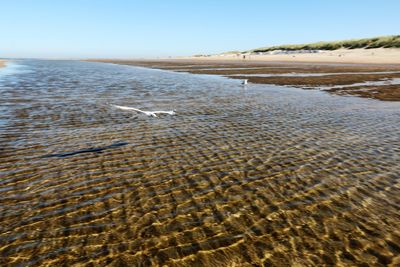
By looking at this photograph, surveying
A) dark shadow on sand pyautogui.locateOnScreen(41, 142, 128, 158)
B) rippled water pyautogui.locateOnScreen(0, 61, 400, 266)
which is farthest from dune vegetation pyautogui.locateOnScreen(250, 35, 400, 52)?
dark shadow on sand pyautogui.locateOnScreen(41, 142, 128, 158)

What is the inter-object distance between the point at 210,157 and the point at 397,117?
12.4 meters

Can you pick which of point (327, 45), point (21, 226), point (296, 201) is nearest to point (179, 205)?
point (296, 201)

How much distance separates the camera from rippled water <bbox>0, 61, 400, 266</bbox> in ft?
17.8

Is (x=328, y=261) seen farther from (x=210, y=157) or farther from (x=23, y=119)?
(x=23, y=119)

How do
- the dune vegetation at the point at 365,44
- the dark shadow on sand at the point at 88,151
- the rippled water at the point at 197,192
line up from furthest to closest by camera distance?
the dune vegetation at the point at 365,44 < the dark shadow on sand at the point at 88,151 < the rippled water at the point at 197,192

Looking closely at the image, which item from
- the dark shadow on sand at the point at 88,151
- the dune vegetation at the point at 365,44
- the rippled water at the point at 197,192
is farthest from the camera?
the dune vegetation at the point at 365,44

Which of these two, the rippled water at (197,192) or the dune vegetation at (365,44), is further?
the dune vegetation at (365,44)

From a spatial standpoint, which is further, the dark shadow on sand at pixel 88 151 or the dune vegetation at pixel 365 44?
the dune vegetation at pixel 365 44

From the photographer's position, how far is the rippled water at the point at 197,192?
5.42m

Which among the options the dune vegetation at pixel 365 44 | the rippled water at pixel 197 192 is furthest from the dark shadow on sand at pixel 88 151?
the dune vegetation at pixel 365 44

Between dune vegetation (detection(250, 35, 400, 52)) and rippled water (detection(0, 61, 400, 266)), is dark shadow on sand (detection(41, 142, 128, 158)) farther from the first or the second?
dune vegetation (detection(250, 35, 400, 52))

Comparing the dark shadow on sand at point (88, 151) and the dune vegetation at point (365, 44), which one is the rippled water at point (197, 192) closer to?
the dark shadow on sand at point (88, 151)

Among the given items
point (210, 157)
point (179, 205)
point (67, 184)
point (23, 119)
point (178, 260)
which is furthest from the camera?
point (23, 119)

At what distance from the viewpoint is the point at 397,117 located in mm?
16641
